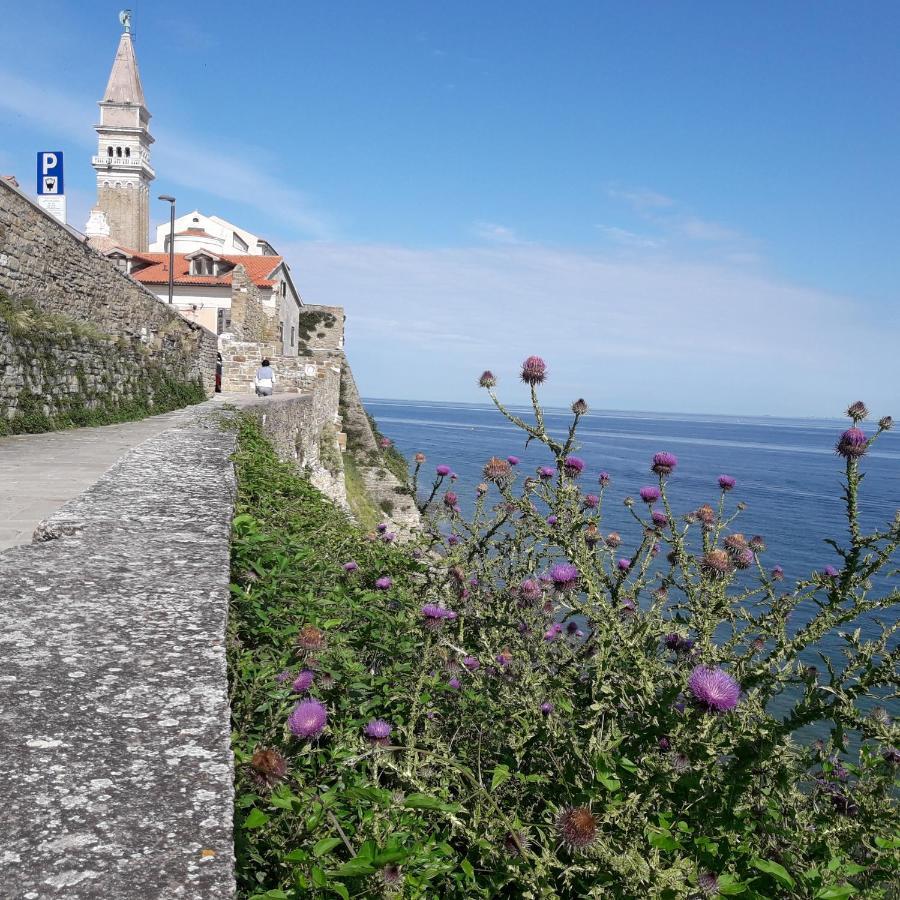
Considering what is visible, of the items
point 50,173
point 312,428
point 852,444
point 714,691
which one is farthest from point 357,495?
point 714,691

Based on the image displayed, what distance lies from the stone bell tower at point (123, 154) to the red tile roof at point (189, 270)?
22.9 m

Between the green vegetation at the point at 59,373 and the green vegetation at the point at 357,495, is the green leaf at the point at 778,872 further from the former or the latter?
the green vegetation at the point at 357,495

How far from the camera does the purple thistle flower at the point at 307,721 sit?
5.89ft

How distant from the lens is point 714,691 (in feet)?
5.52

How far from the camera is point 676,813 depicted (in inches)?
78.0

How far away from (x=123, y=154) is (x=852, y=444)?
244 feet

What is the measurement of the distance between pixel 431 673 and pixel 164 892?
189 cm

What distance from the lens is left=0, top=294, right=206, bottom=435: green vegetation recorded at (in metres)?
8.35

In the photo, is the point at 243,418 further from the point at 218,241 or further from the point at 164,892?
the point at 218,241

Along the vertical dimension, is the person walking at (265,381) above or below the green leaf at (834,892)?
above

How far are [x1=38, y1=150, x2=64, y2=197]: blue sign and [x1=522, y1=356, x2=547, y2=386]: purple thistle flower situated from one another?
2042 cm

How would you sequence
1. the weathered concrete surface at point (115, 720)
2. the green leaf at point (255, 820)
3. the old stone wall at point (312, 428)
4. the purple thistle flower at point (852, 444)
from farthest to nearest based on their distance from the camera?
the old stone wall at point (312, 428) < the purple thistle flower at point (852, 444) < the green leaf at point (255, 820) < the weathered concrete surface at point (115, 720)

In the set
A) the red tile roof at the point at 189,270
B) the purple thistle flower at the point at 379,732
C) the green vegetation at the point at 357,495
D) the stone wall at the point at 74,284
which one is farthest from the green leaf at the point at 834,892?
the red tile roof at the point at 189,270

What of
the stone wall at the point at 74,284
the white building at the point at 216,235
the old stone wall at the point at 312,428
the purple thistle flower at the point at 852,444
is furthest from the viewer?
the white building at the point at 216,235
